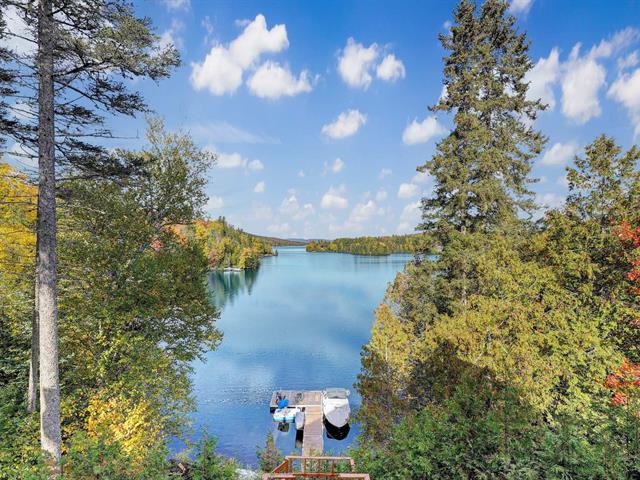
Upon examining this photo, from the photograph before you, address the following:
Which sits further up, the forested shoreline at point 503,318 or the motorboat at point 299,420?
the forested shoreline at point 503,318

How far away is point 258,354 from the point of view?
3067 cm

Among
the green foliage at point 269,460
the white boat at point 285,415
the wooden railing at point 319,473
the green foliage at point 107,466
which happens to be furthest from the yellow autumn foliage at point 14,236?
the white boat at point 285,415

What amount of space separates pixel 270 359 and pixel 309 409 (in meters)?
9.20

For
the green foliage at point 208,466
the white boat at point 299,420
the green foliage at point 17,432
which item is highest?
the green foliage at point 208,466

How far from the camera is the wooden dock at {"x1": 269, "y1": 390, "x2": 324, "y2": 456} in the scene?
18842 millimetres

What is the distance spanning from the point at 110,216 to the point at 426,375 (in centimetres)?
1182

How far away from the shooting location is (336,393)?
73.5ft

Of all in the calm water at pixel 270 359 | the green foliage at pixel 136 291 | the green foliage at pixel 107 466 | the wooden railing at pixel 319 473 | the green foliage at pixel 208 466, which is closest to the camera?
the green foliage at pixel 107 466

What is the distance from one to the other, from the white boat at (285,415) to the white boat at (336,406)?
6.25 feet

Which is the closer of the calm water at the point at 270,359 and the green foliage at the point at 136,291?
the green foliage at the point at 136,291

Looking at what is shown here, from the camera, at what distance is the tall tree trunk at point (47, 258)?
634cm

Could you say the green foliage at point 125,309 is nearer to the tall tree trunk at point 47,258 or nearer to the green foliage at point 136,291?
the green foliage at point 136,291

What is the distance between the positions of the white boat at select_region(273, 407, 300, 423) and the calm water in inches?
17.3

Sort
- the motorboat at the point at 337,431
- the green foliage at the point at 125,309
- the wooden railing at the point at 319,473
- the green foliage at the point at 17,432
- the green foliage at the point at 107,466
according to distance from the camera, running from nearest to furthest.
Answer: the green foliage at the point at 107,466
the wooden railing at the point at 319,473
the green foliage at the point at 17,432
the green foliage at the point at 125,309
the motorboat at the point at 337,431
